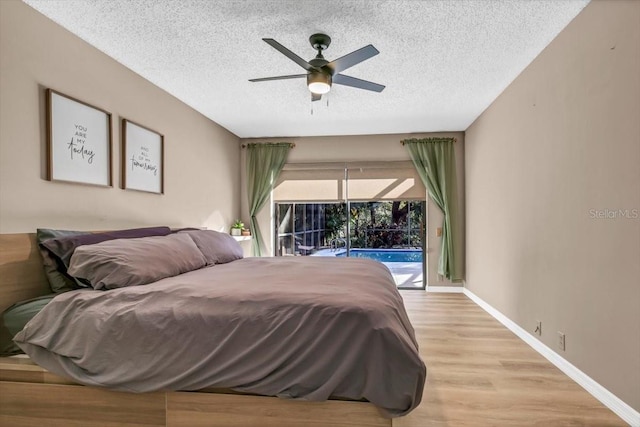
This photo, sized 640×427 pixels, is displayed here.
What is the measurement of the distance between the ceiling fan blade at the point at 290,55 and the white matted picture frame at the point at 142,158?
161 centimetres

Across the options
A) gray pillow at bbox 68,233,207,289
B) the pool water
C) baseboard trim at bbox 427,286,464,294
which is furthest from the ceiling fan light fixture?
baseboard trim at bbox 427,286,464,294

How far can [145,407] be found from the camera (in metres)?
1.71

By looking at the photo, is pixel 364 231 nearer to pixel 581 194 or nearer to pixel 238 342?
pixel 581 194

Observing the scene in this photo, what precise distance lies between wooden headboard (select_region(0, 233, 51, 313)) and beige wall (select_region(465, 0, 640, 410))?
11.1 ft

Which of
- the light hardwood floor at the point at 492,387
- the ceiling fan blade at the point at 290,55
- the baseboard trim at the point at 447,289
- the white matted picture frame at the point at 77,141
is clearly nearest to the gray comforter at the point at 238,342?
the light hardwood floor at the point at 492,387

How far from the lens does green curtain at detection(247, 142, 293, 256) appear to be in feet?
19.0

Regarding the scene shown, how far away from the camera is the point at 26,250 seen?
2.14 metres

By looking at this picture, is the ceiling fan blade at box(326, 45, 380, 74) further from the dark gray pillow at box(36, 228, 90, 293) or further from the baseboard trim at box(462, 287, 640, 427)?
the baseboard trim at box(462, 287, 640, 427)

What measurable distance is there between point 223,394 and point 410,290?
4.41 meters

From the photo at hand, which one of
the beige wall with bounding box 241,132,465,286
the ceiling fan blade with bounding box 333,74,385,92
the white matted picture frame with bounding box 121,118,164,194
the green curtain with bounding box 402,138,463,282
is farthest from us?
the beige wall with bounding box 241,132,465,286

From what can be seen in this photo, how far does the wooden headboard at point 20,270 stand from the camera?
201cm

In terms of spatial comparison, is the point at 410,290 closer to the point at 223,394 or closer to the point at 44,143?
the point at 223,394

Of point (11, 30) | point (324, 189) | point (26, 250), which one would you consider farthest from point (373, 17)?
point (324, 189)

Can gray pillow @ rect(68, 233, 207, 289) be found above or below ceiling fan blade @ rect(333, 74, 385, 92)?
below
